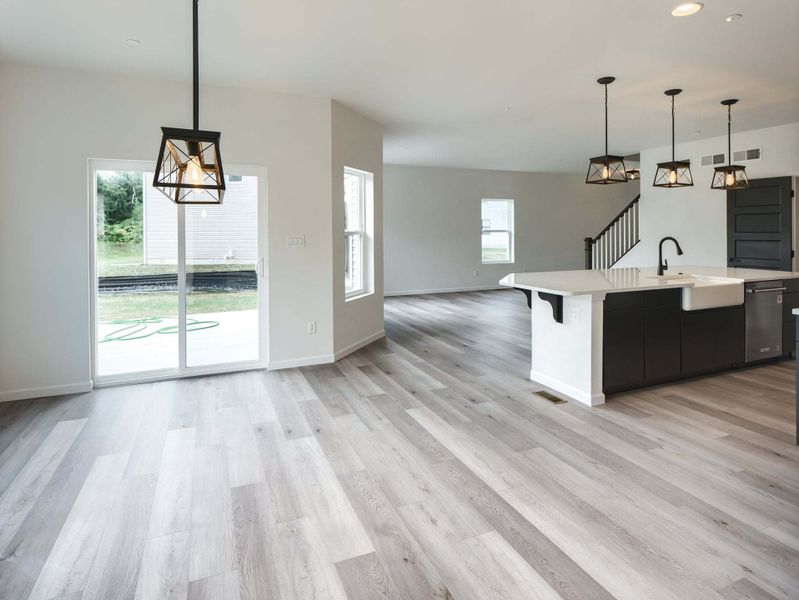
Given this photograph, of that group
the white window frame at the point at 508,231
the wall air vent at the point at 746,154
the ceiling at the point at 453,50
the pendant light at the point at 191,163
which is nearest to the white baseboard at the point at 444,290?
the white window frame at the point at 508,231

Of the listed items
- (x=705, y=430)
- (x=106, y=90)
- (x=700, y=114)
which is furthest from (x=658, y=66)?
(x=106, y=90)

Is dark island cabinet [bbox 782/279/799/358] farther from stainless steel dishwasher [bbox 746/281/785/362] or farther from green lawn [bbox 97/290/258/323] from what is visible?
green lawn [bbox 97/290/258/323]

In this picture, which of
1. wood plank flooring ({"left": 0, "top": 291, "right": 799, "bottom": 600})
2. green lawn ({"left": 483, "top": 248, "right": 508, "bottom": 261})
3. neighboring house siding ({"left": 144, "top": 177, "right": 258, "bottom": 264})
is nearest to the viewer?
wood plank flooring ({"left": 0, "top": 291, "right": 799, "bottom": 600})

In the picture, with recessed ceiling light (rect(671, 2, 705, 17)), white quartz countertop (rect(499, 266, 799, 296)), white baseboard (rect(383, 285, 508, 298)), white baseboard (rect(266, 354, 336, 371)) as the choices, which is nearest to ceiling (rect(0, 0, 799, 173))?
recessed ceiling light (rect(671, 2, 705, 17))

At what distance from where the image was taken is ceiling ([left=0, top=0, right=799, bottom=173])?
318cm

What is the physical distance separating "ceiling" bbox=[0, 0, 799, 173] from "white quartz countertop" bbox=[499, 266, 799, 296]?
1842 mm

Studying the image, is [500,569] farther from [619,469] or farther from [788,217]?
[788,217]

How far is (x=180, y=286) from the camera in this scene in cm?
468

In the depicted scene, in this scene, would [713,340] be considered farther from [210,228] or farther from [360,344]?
[210,228]

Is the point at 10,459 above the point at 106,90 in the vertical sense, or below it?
below

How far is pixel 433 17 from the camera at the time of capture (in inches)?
130

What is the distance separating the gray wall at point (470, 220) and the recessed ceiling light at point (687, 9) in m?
7.27

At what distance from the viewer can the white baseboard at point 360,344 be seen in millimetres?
5454

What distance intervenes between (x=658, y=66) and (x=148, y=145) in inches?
180
